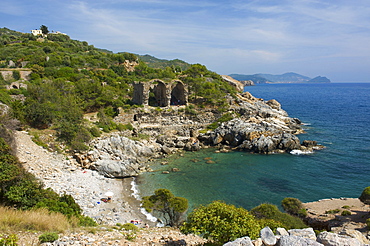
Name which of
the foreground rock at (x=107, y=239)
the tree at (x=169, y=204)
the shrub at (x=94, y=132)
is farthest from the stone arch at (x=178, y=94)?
the foreground rock at (x=107, y=239)

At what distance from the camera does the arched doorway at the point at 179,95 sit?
4423cm

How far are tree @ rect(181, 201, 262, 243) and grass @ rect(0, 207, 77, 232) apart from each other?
15.3 ft

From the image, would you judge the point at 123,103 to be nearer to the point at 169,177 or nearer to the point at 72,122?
the point at 72,122

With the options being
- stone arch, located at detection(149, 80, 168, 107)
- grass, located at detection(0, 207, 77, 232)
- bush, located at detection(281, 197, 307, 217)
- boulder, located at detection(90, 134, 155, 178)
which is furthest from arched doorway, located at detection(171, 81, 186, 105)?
grass, located at detection(0, 207, 77, 232)

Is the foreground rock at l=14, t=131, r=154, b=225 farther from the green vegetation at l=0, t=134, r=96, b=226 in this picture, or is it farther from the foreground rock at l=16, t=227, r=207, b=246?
the foreground rock at l=16, t=227, r=207, b=246

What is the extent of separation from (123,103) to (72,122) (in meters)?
12.5

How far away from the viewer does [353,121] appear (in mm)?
50344

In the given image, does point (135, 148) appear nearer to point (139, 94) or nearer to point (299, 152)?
point (139, 94)

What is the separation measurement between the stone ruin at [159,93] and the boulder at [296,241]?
110 ft

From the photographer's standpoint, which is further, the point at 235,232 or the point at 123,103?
the point at 123,103

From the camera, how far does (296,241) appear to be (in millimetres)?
6000

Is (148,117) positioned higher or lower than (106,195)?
higher

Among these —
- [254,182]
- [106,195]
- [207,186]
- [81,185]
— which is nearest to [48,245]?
[106,195]

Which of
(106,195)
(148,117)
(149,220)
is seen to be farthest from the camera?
(148,117)
